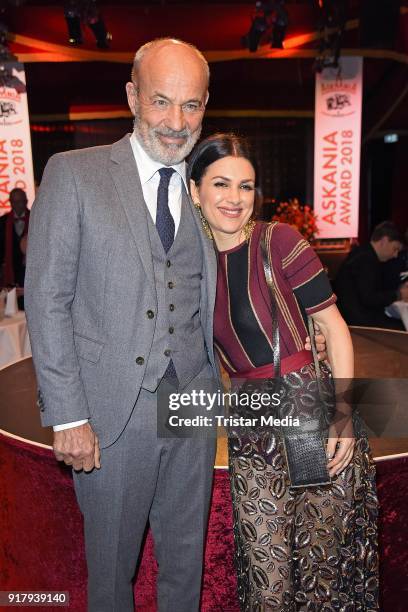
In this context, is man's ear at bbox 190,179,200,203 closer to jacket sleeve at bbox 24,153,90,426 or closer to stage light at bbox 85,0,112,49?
jacket sleeve at bbox 24,153,90,426

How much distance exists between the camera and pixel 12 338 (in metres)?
3.52

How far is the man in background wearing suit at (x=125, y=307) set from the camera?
1.25m

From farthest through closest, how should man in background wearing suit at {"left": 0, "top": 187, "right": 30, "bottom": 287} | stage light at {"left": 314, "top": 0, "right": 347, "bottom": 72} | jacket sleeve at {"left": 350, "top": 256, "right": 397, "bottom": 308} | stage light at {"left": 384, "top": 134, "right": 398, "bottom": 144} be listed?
stage light at {"left": 384, "top": 134, "right": 398, "bottom": 144}
stage light at {"left": 314, "top": 0, "right": 347, "bottom": 72}
man in background wearing suit at {"left": 0, "top": 187, "right": 30, "bottom": 287}
jacket sleeve at {"left": 350, "top": 256, "right": 397, "bottom": 308}

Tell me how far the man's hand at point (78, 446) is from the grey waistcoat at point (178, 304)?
176mm

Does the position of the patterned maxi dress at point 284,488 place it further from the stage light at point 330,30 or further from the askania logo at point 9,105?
the stage light at point 330,30

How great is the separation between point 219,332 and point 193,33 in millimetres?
6811

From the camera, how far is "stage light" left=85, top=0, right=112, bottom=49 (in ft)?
17.9

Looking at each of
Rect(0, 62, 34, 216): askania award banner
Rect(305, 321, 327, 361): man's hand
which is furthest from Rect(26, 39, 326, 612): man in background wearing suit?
Rect(0, 62, 34, 216): askania award banner

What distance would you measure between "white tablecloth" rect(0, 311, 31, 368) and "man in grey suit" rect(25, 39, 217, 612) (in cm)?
229

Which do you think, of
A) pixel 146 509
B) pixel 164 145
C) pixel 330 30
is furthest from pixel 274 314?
pixel 330 30

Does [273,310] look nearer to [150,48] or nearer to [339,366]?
[339,366]

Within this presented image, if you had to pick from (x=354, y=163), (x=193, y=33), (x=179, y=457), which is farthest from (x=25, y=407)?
(x=193, y=33)

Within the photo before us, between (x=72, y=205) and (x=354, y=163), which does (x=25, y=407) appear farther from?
(x=354, y=163)
